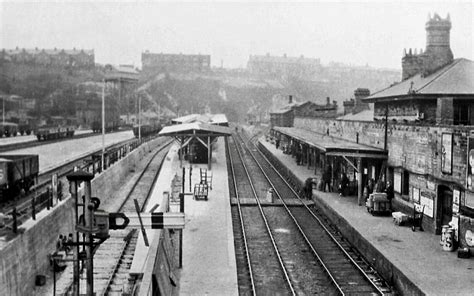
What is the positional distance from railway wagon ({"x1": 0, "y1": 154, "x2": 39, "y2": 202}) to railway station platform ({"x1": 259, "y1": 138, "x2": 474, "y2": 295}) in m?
13.4

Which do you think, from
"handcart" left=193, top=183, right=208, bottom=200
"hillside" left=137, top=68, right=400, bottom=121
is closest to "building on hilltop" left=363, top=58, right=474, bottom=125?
"handcart" left=193, top=183, right=208, bottom=200

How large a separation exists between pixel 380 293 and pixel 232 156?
3900cm

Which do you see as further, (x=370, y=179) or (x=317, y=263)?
(x=370, y=179)

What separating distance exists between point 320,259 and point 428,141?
568 cm

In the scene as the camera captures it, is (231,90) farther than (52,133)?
Yes

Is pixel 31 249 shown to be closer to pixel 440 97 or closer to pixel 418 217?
pixel 418 217

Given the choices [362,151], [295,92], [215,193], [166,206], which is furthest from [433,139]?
[295,92]

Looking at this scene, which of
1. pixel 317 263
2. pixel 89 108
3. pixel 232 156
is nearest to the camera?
pixel 317 263

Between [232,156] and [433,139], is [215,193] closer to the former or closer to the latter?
[433,139]

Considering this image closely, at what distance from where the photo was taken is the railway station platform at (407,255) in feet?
43.1

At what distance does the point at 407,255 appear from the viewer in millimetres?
15648

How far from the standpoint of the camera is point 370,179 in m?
25.2

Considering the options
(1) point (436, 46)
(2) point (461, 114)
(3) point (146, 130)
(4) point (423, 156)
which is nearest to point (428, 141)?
(4) point (423, 156)

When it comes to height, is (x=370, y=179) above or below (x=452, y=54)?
below
